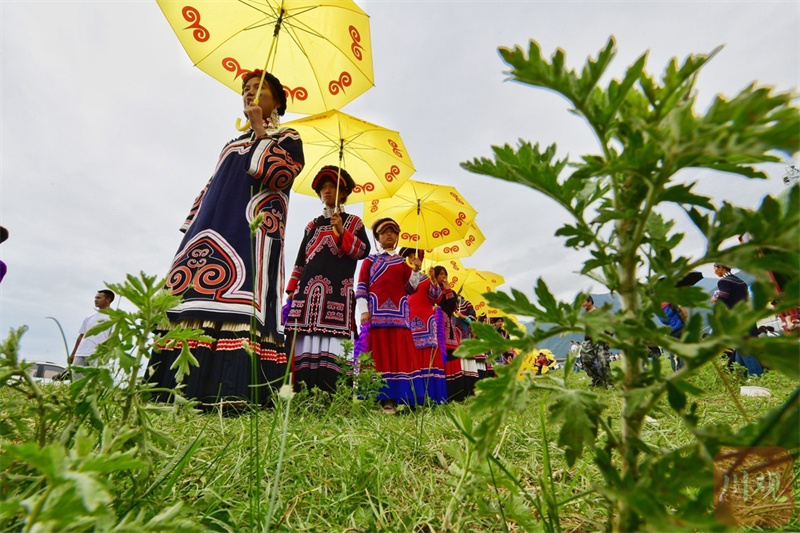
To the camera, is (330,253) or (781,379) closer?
(330,253)

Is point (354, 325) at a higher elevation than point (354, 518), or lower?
higher

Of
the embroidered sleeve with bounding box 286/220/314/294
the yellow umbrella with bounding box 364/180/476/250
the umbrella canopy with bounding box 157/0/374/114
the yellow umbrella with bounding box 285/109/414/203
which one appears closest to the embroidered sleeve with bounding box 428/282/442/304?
the yellow umbrella with bounding box 285/109/414/203

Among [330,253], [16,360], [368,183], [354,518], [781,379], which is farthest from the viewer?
[368,183]

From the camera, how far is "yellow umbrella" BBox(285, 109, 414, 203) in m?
5.77

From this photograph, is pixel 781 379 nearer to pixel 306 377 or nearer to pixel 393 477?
pixel 306 377

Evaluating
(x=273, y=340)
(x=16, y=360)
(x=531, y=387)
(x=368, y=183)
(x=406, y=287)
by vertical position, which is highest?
(x=368, y=183)

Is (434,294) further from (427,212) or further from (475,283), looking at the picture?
(475,283)

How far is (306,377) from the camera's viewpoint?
3.96 m

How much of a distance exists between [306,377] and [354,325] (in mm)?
743

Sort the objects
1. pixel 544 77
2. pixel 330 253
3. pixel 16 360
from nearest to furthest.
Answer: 1. pixel 544 77
2. pixel 16 360
3. pixel 330 253

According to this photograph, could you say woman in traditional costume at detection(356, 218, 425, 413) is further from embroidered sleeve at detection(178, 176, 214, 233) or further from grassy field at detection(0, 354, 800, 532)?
grassy field at detection(0, 354, 800, 532)

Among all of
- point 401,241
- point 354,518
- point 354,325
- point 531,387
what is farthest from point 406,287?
→ point 531,387

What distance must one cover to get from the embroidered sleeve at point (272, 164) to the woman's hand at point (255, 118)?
0.07 metres

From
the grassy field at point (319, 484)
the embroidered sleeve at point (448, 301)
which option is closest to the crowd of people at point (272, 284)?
the grassy field at point (319, 484)
